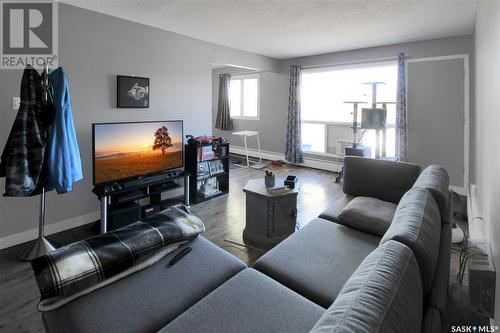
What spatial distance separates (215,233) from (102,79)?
2108 millimetres

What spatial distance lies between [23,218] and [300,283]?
277 cm

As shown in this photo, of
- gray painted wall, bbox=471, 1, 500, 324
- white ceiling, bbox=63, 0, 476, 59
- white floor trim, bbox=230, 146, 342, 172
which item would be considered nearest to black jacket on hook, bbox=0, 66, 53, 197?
white ceiling, bbox=63, 0, 476, 59

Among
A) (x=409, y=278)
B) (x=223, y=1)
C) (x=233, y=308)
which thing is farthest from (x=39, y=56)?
(x=409, y=278)

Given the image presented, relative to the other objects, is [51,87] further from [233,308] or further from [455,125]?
[455,125]

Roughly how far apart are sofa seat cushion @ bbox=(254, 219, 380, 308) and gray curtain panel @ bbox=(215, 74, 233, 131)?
591 centimetres

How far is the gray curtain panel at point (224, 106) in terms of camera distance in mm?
Answer: 7621

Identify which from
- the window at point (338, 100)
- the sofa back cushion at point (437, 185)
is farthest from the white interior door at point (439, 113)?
the sofa back cushion at point (437, 185)

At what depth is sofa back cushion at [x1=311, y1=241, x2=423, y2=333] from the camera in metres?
0.70

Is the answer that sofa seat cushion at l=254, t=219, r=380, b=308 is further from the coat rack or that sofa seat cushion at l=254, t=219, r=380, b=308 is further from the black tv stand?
the coat rack

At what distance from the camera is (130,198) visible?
317 cm

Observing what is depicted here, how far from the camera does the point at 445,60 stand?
4.34m

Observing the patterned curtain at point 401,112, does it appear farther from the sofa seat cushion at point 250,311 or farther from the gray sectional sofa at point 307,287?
the sofa seat cushion at point 250,311

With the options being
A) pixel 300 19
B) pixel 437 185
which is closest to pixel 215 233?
pixel 437 185

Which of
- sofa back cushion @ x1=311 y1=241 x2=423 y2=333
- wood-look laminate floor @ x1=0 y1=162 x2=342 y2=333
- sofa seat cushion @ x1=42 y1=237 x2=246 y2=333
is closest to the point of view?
sofa back cushion @ x1=311 y1=241 x2=423 y2=333
